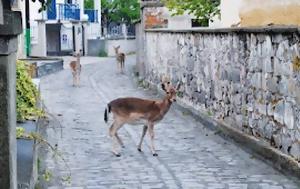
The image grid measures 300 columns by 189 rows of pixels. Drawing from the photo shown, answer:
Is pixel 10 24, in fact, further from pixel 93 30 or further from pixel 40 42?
pixel 93 30

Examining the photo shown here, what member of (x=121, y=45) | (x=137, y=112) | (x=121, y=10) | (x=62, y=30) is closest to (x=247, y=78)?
(x=137, y=112)

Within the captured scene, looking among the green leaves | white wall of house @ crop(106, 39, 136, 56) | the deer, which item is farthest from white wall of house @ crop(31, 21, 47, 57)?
the deer

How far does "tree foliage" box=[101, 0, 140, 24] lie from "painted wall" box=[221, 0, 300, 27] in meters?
43.0

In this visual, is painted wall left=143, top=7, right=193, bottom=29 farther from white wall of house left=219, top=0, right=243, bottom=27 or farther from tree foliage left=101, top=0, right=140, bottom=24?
tree foliage left=101, top=0, right=140, bottom=24

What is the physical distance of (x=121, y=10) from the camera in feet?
200

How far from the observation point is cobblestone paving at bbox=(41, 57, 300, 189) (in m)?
8.52

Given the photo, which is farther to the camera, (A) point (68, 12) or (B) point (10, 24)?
(A) point (68, 12)

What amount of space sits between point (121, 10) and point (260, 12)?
48.1 meters

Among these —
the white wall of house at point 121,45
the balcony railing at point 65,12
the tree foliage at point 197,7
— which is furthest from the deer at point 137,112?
the white wall of house at point 121,45

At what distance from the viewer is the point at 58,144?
11.6 m

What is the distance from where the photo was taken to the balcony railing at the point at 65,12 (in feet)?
146

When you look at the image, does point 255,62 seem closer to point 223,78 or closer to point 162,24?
point 223,78

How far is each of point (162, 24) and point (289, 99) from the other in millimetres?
15361

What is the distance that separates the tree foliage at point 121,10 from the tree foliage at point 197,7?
38642 millimetres
